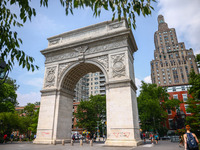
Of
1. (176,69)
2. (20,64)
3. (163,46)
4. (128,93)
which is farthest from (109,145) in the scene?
(163,46)

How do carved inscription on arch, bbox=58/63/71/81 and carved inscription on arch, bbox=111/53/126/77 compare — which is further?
carved inscription on arch, bbox=58/63/71/81

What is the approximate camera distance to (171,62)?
272 ft

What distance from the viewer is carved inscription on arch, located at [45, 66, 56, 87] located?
70.0 feet

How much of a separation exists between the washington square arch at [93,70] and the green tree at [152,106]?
16327mm

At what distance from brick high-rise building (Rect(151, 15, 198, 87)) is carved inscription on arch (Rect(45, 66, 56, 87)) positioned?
6996 cm

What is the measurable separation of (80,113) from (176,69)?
63.5 metres

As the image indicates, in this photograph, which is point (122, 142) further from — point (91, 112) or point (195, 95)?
point (91, 112)

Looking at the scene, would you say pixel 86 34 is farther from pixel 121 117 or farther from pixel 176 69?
pixel 176 69

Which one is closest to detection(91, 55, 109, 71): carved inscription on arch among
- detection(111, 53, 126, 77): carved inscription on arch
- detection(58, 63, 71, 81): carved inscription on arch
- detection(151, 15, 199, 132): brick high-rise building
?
detection(111, 53, 126, 77): carved inscription on arch

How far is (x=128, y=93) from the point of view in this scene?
16.6 metres

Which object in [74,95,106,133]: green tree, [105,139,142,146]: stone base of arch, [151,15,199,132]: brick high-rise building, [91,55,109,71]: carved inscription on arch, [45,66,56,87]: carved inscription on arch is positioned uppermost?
[151,15,199,132]: brick high-rise building

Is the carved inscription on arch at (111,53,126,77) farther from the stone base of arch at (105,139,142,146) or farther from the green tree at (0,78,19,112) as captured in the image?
the green tree at (0,78,19,112)

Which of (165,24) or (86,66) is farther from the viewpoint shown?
(165,24)

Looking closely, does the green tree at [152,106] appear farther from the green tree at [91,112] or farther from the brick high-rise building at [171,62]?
the brick high-rise building at [171,62]
